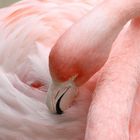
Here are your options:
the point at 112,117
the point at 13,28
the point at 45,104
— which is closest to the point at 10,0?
the point at 13,28

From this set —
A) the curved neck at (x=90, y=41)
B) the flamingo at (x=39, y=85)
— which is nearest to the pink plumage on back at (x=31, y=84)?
the flamingo at (x=39, y=85)

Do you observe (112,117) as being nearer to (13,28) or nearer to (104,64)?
(104,64)

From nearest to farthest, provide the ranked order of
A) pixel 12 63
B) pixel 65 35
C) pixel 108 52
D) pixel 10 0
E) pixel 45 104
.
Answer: pixel 65 35, pixel 108 52, pixel 45 104, pixel 12 63, pixel 10 0

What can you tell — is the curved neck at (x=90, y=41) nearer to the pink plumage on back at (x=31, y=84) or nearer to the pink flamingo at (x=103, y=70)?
the pink flamingo at (x=103, y=70)

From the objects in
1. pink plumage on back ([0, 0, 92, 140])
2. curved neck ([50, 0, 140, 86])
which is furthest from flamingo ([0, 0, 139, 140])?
curved neck ([50, 0, 140, 86])

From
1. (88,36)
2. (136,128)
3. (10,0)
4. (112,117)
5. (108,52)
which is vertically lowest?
(10,0)

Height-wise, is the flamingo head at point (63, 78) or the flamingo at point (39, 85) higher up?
the flamingo head at point (63, 78)

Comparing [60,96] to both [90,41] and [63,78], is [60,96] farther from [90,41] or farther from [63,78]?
[90,41]

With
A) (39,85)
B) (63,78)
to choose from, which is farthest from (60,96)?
(39,85)

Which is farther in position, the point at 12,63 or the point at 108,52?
the point at 12,63
